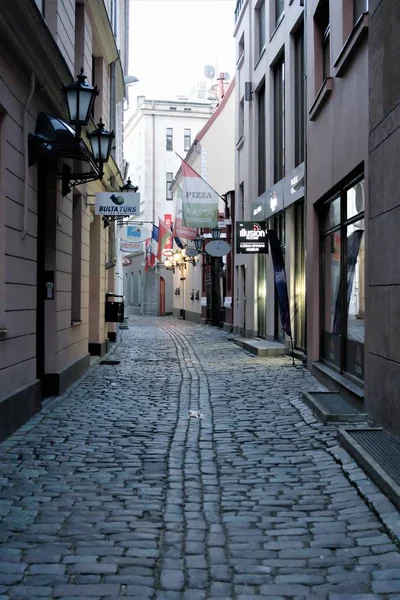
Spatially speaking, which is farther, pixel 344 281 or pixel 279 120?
pixel 279 120

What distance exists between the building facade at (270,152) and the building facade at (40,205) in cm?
443

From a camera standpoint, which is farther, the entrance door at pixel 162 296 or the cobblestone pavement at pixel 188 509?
the entrance door at pixel 162 296

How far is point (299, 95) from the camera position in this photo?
52.9ft

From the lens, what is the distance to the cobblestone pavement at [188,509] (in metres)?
3.82

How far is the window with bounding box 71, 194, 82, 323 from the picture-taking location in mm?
12703

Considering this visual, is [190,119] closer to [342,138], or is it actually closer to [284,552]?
[342,138]

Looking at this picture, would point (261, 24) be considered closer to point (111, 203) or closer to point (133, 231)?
point (111, 203)

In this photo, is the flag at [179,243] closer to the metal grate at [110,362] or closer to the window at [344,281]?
the metal grate at [110,362]

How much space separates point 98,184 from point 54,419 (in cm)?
890

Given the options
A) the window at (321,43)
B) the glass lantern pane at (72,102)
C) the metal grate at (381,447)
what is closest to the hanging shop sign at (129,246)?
the window at (321,43)

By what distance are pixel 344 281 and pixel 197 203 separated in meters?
14.6

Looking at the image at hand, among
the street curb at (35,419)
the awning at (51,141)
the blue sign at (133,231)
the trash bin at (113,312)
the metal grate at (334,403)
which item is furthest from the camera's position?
the blue sign at (133,231)

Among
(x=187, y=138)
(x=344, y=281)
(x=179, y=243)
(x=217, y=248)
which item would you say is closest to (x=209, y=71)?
(x=187, y=138)

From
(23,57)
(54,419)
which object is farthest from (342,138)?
(54,419)
